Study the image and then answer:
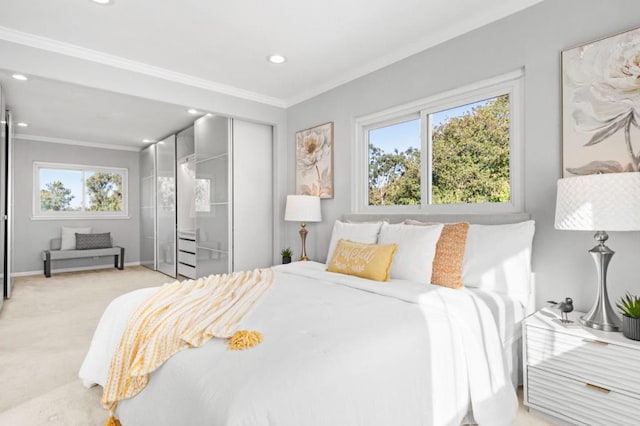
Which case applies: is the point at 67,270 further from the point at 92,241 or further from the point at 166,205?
the point at 166,205

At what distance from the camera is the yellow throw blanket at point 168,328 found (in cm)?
145

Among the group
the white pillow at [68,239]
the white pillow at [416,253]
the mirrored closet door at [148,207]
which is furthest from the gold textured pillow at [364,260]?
the white pillow at [68,239]

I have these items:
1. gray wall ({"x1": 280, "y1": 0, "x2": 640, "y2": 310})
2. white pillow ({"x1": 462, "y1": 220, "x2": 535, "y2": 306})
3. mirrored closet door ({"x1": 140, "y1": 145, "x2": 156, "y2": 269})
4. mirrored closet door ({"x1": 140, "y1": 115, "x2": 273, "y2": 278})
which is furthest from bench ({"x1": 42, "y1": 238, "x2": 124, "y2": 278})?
white pillow ({"x1": 462, "y1": 220, "x2": 535, "y2": 306})

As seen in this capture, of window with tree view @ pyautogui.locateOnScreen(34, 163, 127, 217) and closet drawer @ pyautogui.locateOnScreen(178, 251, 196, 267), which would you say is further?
window with tree view @ pyautogui.locateOnScreen(34, 163, 127, 217)

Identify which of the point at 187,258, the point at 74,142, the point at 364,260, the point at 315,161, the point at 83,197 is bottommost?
the point at 187,258

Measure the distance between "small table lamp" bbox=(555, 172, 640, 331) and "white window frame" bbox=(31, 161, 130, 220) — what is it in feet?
25.8

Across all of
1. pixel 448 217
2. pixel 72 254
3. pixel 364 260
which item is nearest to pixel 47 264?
pixel 72 254

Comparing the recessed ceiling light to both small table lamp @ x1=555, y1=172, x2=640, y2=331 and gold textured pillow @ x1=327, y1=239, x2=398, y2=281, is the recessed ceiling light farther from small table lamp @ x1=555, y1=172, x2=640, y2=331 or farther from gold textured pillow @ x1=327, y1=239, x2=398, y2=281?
small table lamp @ x1=555, y1=172, x2=640, y2=331

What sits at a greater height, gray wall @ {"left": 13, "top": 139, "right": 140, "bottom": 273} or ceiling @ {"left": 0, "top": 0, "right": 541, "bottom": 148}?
ceiling @ {"left": 0, "top": 0, "right": 541, "bottom": 148}

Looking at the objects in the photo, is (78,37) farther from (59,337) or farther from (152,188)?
(152,188)

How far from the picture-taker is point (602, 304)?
1.87 meters

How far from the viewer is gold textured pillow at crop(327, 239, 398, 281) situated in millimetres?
2429

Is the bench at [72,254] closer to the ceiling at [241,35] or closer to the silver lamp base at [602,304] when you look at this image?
the ceiling at [241,35]

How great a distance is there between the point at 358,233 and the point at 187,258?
3.63m
